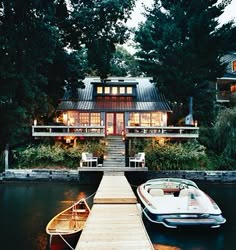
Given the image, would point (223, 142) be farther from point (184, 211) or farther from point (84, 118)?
point (184, 211)

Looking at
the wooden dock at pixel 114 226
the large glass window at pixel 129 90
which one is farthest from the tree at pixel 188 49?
the wooden dock at pixel 114 226

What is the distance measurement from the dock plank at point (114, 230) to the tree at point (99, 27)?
16.4 m

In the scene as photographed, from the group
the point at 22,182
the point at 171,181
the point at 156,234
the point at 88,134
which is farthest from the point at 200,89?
the point at 156,234

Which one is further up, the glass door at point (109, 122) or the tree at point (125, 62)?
the tree at point (125, 62)

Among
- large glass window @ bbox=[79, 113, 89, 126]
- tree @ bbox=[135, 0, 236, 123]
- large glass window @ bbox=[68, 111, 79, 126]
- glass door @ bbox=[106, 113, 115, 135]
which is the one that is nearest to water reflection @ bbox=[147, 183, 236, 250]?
tree @ bbox=[135, 0, 236, 123]

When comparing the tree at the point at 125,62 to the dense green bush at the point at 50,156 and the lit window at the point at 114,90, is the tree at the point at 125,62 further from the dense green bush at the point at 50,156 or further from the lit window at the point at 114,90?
the dense green bush at the point at 50,156

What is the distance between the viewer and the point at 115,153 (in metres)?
20.3

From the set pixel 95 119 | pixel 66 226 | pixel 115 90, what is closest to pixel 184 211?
pixel 66 226

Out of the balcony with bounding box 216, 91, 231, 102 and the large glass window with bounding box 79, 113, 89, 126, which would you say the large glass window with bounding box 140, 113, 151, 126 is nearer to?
the large glass window with bounding box 79, 113, 89, 126

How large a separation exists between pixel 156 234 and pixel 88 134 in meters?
11.8

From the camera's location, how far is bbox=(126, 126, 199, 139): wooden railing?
21.0 meters

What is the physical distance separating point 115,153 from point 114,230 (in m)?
12.7

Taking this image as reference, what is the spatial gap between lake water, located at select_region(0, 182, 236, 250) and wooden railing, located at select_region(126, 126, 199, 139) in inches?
160

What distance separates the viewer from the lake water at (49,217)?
29.9 feet
